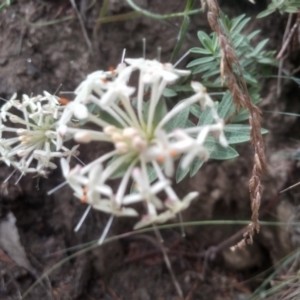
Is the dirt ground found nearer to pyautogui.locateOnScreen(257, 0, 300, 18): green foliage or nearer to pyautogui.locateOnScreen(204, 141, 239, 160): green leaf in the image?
pyautogui.locateOnScreen(257, 0, 300, 18): green foliage

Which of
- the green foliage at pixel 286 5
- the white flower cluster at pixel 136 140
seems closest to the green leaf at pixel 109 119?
the white flower cluster at pixel 136 140

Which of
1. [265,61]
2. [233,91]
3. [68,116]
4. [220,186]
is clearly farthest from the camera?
[220,186]

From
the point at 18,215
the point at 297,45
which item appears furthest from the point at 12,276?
the point at 297,45

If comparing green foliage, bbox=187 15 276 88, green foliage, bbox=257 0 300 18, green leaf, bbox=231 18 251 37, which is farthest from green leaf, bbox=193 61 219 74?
green foliage, bbox=257 0 300 18

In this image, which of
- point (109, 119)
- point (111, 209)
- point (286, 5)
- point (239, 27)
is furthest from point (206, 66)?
point (111, 209)

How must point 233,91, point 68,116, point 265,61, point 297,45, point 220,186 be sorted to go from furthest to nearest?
1. point 220,186
2. point 297,45
3. point 265,61
4. point 233,91
5. point 68,116

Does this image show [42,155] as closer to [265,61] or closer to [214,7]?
[214,7]
